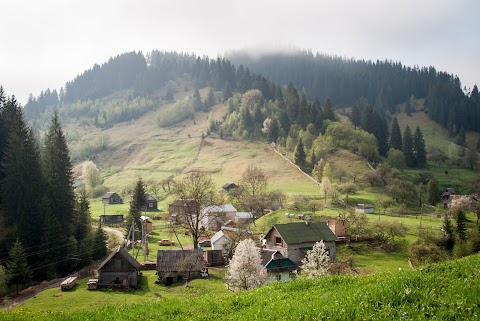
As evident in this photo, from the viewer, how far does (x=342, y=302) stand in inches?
446

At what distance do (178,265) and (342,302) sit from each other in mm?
38840

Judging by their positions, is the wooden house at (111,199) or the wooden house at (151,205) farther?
the wooden house at (111,199)

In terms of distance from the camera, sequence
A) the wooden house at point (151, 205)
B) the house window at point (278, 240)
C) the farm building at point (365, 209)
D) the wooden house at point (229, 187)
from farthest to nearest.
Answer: the wooden house at point (229, 187) < the wooden house at point (151, 205) < the farm building at point (365, 209) < the house window at point (278, 240)

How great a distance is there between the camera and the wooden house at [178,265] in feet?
155

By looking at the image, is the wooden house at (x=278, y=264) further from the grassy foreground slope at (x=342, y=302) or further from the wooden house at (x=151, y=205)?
the wooden house at (x=151, y=205)

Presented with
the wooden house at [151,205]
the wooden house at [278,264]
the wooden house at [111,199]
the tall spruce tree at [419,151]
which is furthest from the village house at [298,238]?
the tall spruce tree at [419,151]

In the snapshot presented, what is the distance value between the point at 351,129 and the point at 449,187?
3604 cm

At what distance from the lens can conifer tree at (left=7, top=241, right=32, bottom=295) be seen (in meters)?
43.5

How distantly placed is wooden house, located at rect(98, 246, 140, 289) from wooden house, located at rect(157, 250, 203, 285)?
3.00 m

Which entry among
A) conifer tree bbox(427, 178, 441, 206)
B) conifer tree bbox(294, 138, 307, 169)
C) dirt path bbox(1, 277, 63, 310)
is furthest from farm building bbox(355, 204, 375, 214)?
dirt path bbox(1, 277, 63, 310)

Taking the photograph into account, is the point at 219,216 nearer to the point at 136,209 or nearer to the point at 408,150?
the point at 136,209

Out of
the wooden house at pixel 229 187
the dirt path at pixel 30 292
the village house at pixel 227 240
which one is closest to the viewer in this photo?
the dirt path at pixel 30 292

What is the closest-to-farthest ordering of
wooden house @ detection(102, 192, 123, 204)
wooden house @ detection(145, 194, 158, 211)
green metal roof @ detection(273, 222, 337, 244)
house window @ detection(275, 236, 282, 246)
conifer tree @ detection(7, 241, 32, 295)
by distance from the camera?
conifer tree @ detection(7, 241, 32, 295), green metal roof @ detection(273, 222, 337, 244), house window @ detection(275, 236, 282, 246), wooden house @ detection(145, 194, 158, 211), wooden house @ detection(102, 192, 123, 204)

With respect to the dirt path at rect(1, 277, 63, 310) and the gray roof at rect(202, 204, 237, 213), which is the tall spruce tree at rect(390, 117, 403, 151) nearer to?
the gray roof at rect(202, 204, 237, 213)
